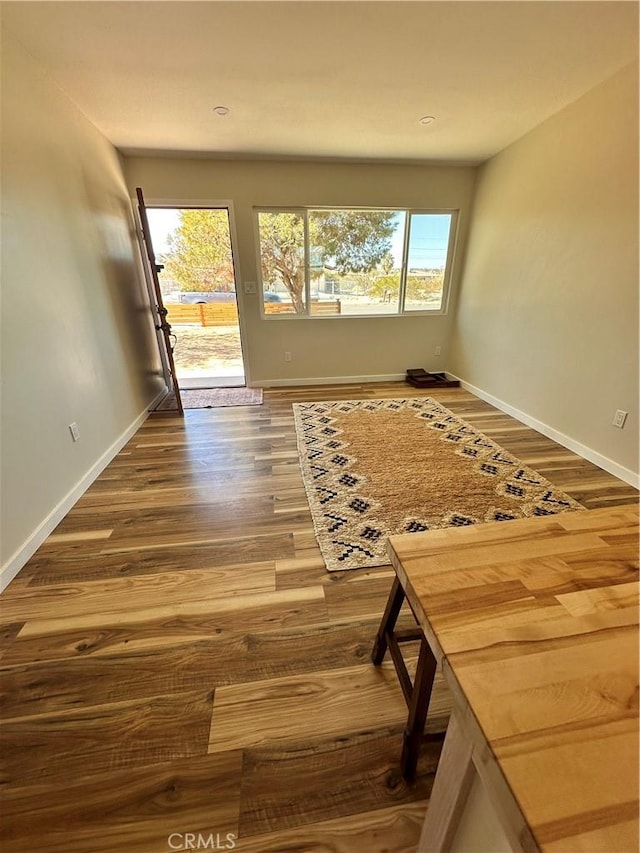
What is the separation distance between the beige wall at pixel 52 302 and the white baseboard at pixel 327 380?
5.24 ft

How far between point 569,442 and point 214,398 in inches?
135

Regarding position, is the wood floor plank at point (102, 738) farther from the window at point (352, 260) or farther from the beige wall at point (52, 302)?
the window at point (352, 260)

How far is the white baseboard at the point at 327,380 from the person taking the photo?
4.13 m

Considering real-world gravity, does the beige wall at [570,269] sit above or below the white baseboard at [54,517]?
above

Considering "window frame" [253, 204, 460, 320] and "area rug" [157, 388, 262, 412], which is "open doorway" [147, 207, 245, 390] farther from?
"window frame" [253, 204, 460, 320]

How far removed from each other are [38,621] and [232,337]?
18.5 feet

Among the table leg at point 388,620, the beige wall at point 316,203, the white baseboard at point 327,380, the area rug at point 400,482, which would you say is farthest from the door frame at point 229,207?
the table leg at point 388,620

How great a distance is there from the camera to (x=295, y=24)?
1.61 m

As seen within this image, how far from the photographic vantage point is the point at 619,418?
7.30ft

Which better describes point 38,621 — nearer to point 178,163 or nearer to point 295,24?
point 295,24

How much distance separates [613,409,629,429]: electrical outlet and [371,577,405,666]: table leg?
2.17m

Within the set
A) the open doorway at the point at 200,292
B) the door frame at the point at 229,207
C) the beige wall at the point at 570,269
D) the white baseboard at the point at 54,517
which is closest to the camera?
the white baseboard at the point at 54,517

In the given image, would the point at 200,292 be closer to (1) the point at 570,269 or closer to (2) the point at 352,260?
(2) the point at 352,260

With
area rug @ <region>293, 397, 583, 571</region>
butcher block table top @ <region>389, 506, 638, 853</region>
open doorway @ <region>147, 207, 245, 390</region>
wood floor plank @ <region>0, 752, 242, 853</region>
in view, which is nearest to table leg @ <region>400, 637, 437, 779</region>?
butcher block table top @ <region>389, 506, 638, 853</region>
